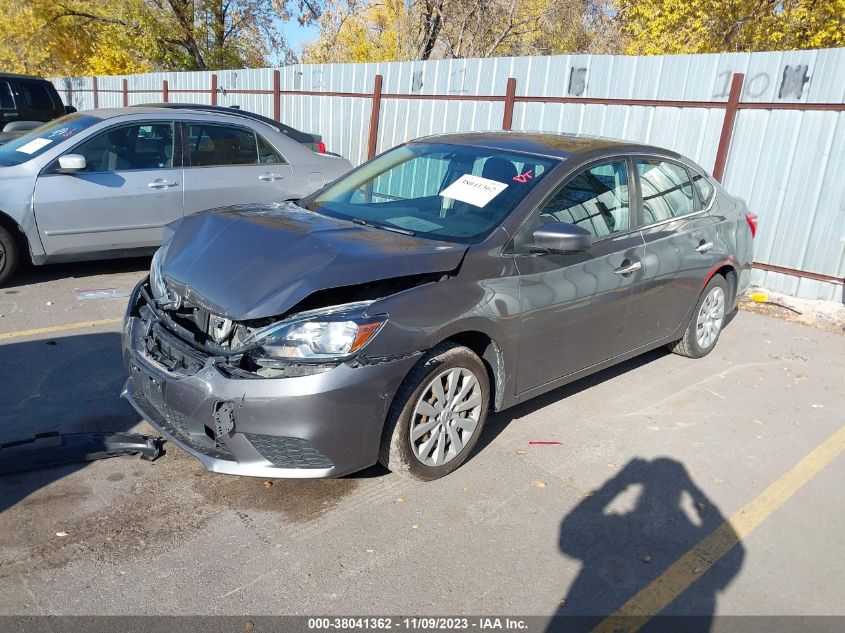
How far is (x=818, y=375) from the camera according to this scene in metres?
5.75

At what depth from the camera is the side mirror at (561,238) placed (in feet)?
12.4

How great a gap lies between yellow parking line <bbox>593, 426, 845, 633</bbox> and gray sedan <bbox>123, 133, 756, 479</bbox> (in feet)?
3.83

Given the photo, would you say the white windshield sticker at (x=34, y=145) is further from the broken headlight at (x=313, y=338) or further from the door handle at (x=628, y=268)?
the door handle at (x=628, y=268)

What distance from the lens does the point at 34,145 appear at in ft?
22.0

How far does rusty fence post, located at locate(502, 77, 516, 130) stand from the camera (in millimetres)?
9508

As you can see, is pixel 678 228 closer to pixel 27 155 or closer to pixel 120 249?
pixel 120 249

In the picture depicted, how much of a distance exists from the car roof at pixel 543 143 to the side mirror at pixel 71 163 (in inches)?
131

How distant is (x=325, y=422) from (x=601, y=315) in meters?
2.07

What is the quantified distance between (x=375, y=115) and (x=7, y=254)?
655 centimetres

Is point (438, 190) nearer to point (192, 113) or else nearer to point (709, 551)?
point (709, 551)

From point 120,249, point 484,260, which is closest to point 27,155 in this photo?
point 120,249

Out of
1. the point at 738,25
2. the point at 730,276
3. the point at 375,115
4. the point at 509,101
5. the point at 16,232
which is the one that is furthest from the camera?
the point at 738,25

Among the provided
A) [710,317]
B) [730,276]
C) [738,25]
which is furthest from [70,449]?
[738,25]

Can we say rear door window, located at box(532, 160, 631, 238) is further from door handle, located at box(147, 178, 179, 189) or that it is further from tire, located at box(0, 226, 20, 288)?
tire, located at box(0, 226, 20, 288)
